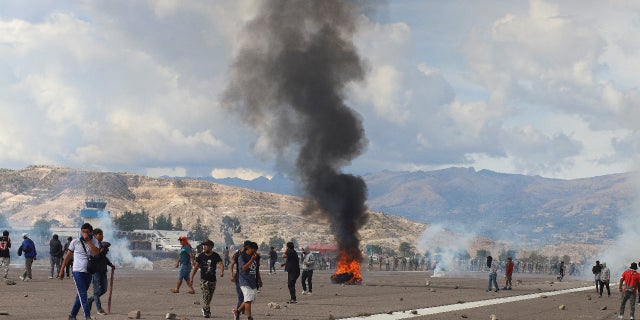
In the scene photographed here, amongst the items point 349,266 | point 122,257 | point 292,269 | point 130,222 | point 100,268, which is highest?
point 130,222

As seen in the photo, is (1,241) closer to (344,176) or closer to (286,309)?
(286,309)

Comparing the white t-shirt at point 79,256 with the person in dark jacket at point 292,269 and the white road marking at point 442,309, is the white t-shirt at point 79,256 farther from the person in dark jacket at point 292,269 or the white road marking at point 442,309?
the person in dark jacket at point 292,269

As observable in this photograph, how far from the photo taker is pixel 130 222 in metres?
173

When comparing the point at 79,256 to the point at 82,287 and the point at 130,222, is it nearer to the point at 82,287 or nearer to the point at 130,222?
the point at 82,287

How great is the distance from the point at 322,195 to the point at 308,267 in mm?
20106

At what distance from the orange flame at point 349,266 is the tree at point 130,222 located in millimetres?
119352

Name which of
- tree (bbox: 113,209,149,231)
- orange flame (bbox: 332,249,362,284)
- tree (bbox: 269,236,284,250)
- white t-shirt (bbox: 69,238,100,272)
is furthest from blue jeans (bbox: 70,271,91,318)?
tree (bbox: 269,236,284,250)

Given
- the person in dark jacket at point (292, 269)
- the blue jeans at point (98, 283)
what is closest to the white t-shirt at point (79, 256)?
the blue jeans at point (98, 283)

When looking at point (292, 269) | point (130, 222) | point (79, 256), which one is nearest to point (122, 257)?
point (292, 269)

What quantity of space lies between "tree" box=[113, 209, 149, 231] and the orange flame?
4699 inches

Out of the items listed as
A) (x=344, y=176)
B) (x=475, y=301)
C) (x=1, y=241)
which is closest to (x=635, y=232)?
(x=344, y=176)

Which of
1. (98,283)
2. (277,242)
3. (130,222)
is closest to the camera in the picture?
(98,283)

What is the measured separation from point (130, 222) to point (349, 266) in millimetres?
129518

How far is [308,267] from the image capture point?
36000 mm
